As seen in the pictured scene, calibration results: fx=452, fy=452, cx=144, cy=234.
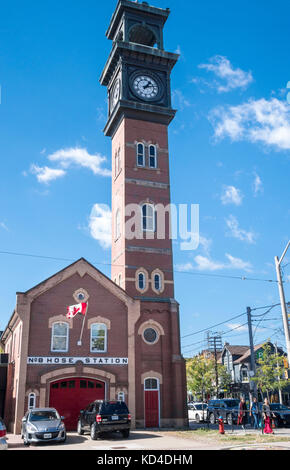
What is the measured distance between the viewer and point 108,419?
21.9 m

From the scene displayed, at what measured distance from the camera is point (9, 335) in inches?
1409

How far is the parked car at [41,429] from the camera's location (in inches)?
781

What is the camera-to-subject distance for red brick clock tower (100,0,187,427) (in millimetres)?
30781

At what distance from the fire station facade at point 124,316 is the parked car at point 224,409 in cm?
405

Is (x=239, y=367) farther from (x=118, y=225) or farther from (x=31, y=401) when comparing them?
(x=31, y=401)

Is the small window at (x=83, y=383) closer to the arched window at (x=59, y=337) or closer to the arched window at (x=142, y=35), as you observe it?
the arched window at (x=59, y=337)

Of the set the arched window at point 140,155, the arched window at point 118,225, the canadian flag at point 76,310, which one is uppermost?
the arched window at point 140,155

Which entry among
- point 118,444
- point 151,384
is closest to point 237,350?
point 151,384

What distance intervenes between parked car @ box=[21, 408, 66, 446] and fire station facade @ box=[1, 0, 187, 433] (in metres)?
5.90

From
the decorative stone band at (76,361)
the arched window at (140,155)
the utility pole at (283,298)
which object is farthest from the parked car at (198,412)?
the arched window at (140,155)
